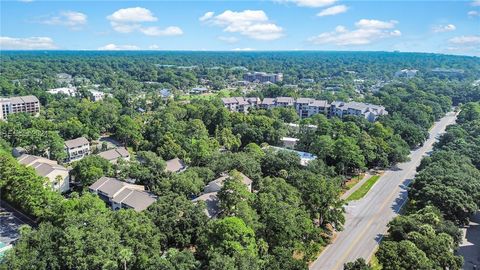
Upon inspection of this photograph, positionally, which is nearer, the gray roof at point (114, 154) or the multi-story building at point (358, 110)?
the gray roof at point (114, 154)

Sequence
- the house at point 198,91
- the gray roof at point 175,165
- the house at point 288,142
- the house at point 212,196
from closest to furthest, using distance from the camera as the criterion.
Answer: the house at point 212,196, the gray roof at point 175,165, the house at point 288,142, the house at point 198,91

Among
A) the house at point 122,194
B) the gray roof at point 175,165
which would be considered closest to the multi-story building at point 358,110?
the gray roof at point 175,165

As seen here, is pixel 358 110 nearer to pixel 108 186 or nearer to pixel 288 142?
pixel 288 142

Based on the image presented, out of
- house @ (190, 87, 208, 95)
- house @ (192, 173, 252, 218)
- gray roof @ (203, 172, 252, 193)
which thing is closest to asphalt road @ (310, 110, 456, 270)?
house @ (192, 173, 252, 218)

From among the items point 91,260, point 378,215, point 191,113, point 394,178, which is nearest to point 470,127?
point 394,178

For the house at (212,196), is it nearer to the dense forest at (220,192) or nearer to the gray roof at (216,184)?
the gray roof at (216,184)

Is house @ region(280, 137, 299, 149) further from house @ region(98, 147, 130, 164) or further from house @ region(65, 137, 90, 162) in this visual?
house @ region(65, 137, 90, 162)
